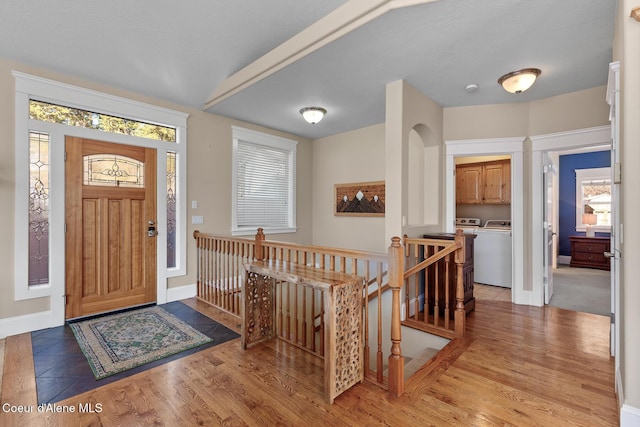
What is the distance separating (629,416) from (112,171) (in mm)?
4863

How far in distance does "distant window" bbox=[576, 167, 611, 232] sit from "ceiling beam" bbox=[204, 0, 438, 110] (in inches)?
269

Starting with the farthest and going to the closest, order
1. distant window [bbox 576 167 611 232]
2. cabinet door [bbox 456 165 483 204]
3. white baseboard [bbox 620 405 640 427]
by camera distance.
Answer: distant window [bbox 576 167 611 232] < cabinet door [bbox 456 165 483 204] < white baseboard [bbox 620 405 640 427]

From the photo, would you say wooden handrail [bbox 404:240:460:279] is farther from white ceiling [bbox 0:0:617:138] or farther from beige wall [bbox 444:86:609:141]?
beige wall [bbox 444:86:609:141]

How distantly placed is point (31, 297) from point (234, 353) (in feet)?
7.58

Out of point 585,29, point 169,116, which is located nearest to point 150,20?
point 169,116

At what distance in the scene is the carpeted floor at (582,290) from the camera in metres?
3.84

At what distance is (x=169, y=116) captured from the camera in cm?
402

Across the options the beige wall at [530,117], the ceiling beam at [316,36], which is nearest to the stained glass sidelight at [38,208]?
the ceiling beam at [316,36]

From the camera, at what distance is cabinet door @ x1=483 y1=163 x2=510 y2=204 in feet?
18.0

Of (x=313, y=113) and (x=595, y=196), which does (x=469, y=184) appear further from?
(x=313, y=113)

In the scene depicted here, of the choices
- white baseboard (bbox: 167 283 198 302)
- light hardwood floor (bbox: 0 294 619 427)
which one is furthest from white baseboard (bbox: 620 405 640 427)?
white baseboard (bbox: 167 283 198 302)

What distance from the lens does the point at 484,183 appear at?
5734 mm

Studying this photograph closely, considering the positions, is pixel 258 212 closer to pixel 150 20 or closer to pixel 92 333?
pixel 92 333

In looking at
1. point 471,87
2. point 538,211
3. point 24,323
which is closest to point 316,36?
point 471,87
